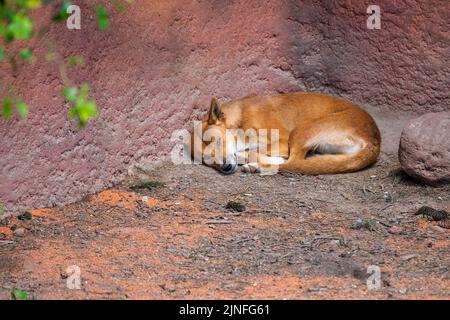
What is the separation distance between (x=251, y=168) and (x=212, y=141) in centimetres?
50

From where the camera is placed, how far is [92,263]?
5.34 m

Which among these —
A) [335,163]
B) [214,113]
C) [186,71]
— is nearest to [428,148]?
[335,163]

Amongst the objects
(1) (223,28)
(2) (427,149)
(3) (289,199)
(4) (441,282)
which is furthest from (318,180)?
(4) (441,282)

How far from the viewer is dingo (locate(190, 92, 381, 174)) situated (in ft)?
24.7

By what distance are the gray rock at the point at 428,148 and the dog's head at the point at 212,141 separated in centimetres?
A: 171

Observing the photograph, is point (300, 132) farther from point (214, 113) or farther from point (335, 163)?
point (214, 113)

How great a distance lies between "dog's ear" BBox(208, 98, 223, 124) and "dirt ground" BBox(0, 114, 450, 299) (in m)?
0.52

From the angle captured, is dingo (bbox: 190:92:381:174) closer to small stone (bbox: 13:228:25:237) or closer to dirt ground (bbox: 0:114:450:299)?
dirt ground (bbox: 0:114:450:299)

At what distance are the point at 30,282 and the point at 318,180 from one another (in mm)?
3179

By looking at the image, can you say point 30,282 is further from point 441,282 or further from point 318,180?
point 318,180

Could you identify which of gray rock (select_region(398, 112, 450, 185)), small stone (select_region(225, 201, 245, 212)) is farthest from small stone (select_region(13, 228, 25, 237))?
gray rock (select_region(398, 112, 450, 185))

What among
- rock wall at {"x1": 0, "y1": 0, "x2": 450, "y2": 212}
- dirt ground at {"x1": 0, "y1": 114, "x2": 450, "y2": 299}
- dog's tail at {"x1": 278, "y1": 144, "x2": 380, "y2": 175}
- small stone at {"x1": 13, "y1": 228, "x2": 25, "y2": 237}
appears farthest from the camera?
dog's tail at {"x1": 278, "y1": 144, "x2": 380, "y2": 175}

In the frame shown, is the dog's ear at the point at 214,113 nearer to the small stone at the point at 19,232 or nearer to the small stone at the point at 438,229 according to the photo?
the small stone at the point at 19,232

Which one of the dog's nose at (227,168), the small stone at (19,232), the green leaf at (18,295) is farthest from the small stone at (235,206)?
the green leaf at (18,295)
